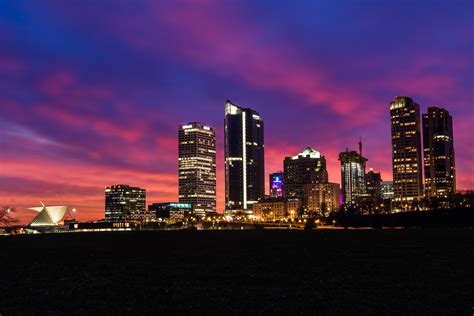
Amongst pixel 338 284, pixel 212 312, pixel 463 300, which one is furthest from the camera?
pixel 338 284

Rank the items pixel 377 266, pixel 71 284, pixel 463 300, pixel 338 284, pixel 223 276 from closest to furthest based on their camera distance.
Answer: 1. pixel 463 300
2. pixel 338 284
3. pixel 71 284
4. pixel 223 276
5. pixel 377 266

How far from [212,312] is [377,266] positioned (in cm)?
1619

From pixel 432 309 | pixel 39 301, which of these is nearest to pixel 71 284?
pixel 39 301

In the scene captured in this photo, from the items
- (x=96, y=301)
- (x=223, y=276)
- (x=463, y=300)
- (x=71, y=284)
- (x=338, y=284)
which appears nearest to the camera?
Answer: (x=463, y=300)

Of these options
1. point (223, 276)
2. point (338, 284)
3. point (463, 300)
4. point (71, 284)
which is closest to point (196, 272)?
point (223, 276)

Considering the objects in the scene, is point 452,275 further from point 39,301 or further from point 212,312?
point 39,301

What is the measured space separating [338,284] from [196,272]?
8.39m

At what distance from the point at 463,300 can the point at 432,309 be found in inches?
80.5

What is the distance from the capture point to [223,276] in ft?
80.6

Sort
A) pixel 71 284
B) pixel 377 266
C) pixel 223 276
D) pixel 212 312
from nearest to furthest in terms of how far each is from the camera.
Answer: pixel 212 312 → pixel 71 284 → pixel 223 276 → pixel 377 266

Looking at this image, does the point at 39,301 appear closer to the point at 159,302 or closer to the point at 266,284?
the point at 159,302

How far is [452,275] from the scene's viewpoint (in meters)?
23.5

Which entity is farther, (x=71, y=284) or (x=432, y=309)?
(x=71, y=284)

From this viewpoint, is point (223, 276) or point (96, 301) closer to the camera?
point (96, 301)
